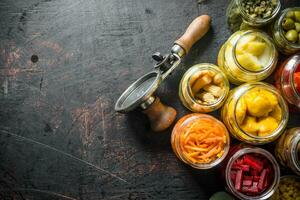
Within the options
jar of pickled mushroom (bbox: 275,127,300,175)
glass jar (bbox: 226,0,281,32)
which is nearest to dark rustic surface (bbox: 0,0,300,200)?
glass jar (bbox: 226,0,281,32)

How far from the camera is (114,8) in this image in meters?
1.74

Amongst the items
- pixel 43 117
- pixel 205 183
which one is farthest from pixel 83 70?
pixel 205 183

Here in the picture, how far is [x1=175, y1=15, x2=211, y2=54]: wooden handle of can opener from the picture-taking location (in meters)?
1.62

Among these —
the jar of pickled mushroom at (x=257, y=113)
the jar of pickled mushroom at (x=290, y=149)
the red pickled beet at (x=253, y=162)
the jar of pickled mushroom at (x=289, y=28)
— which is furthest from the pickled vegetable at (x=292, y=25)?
the red pickled beet at (x=253, y=162)

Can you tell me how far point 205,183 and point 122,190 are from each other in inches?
14.0

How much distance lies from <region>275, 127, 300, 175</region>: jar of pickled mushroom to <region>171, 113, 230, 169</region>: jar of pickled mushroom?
238 millimetres

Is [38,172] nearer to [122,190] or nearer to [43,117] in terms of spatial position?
[43,117]

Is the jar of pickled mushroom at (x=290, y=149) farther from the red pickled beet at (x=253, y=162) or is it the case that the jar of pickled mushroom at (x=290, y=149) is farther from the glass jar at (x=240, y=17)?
the glass jar at (x=240, y=17)

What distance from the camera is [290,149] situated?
1.49m

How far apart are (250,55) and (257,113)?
22 cm

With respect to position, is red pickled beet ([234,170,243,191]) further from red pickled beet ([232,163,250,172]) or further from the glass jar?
the glass jar

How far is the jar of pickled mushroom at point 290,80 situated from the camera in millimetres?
1488

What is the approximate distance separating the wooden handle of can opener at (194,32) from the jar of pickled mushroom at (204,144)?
0.33 meters

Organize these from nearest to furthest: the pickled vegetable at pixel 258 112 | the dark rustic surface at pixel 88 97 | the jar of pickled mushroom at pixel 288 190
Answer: the pickled vegetable at pixel 258 112 → the jar of pickled mushroom at pixel 288 190 → the dark rustic surface at pixel 88 97
